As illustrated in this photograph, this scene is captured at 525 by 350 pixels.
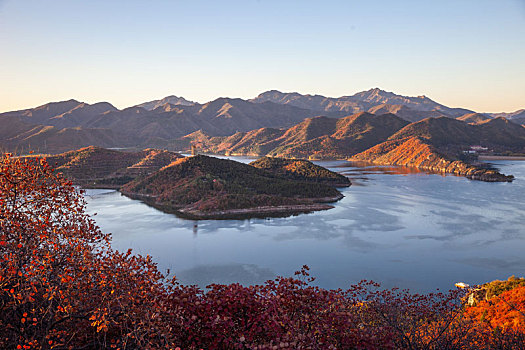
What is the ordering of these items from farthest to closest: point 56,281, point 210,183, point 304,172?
point 304,172, point 210,183, point 56,281

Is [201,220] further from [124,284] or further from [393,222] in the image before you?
[124,284]

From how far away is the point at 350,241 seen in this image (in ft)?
235

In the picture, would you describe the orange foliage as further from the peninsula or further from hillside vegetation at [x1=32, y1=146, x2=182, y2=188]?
hillside vegetation at [x1=32, y1=146, x2=182, y2=188]

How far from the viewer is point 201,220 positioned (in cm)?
8994

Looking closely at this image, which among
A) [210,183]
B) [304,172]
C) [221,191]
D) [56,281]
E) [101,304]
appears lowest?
[221,191]

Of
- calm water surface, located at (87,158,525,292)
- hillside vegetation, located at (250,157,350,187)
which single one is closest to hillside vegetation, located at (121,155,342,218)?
calm water surface, located at (87,158,525,292)

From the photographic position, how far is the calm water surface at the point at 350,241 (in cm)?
5481

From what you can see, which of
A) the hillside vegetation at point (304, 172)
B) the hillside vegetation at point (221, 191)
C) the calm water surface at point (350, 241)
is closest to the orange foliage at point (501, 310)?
the calm water surface at point (350, 241)

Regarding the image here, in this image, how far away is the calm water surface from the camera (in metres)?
54.8

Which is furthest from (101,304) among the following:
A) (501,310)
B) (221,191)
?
(221,191)

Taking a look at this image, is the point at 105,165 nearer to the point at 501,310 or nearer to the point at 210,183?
the point at 210,183

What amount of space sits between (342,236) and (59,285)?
68.0m

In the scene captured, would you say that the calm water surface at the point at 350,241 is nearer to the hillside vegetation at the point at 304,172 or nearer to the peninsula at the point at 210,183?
the peninsula at the point at 210,183

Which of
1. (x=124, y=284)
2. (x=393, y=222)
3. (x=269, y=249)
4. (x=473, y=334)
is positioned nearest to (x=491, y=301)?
(x=473, y=334)
